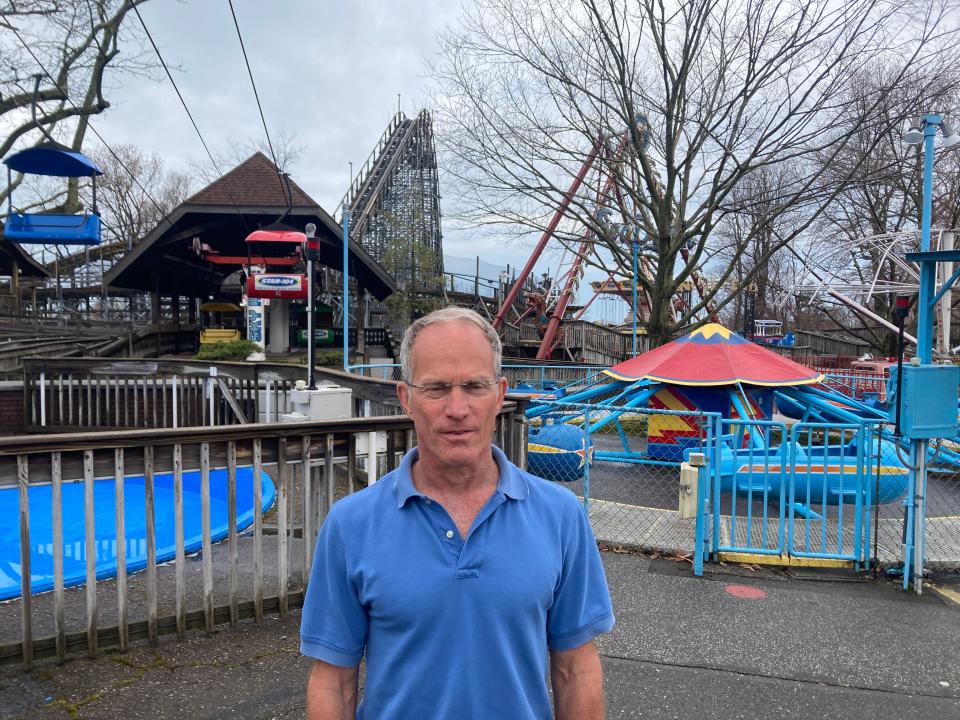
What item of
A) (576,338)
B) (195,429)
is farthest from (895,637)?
(576,338)

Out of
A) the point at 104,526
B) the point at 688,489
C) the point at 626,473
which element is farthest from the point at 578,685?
A: the point at 626,473

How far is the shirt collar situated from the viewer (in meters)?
1.70

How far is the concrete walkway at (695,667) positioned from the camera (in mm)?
3273

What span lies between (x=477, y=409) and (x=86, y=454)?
8.90ft

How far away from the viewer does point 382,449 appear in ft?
19.4

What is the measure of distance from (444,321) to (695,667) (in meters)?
3.03

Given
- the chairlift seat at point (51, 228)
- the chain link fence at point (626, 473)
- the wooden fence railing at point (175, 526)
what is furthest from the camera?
the chairlift seat at point (51, 228)

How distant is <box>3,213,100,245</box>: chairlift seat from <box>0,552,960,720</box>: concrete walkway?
12.1 metres

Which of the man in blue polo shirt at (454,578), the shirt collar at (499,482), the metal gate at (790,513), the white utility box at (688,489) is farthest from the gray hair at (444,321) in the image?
the white utility box at (688,489)

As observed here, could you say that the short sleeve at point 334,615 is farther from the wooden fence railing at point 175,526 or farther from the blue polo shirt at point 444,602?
the wooden fence railing at point 175,526

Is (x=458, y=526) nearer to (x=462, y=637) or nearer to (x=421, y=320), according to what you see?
(x=462, y=637)

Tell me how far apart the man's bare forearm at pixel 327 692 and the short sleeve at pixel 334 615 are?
39 mm

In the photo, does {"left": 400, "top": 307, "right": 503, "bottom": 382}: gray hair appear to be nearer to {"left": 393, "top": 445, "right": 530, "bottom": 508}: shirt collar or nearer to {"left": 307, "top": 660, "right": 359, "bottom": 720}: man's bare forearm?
{"left": 393, "top": 445, "right": 530, "bottom": 508}: shirt collar

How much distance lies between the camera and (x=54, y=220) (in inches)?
530
